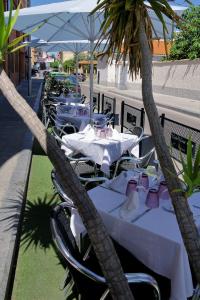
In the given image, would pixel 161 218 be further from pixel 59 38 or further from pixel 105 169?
pixel 59 38

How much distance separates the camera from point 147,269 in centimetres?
291

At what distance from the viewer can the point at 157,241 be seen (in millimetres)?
2826

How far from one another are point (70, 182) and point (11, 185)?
3.71m

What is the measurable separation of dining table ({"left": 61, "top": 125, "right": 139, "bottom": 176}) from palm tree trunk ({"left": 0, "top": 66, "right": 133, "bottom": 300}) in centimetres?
369

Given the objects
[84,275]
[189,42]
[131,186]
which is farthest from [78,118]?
[189,42]

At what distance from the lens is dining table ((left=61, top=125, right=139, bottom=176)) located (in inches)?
237

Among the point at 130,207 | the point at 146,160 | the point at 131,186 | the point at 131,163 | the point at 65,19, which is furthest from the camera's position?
the point at 65,19

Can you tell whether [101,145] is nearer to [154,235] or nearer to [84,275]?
[154,235]

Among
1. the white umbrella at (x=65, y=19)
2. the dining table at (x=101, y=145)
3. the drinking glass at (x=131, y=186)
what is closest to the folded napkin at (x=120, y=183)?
the drinking glass at (x=131, y=186)

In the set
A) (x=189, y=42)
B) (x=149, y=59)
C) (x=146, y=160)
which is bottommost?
(x=146, y=160)

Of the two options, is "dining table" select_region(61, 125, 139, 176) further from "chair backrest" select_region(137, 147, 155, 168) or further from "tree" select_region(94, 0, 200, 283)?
"tree" select_region(94, 0, 200, 283)

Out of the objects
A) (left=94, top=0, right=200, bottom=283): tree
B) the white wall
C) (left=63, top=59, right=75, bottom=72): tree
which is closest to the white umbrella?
(left=94, top=0, right=200, bottom=283): tree

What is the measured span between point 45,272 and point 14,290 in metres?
0.39

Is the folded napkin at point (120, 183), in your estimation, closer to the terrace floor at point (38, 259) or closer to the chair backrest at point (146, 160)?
the terrace floor at point (38, 259)
